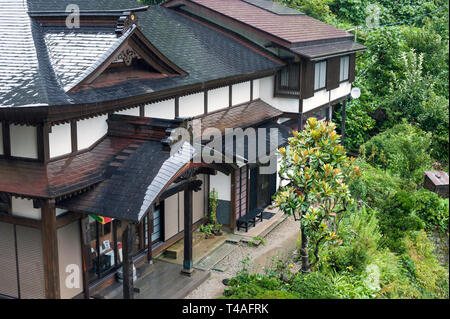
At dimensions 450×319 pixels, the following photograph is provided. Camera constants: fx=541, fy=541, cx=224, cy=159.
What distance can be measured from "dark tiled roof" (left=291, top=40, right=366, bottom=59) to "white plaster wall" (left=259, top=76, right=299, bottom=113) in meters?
1.92

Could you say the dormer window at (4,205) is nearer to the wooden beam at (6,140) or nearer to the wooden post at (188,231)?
the wooden beam at (6,140)

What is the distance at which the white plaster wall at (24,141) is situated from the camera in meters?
13.0

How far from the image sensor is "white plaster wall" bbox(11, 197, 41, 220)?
44.0ft

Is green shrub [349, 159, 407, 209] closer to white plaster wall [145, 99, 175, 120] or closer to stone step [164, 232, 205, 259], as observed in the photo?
stone step [164, 232, 205, 259]

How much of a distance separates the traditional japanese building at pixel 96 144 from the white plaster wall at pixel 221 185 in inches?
1.6

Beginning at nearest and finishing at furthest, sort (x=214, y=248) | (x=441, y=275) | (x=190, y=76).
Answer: (x=441, y=275), (x=190, y=76), (x=214, y=248)

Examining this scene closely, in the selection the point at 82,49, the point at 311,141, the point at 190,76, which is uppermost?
the point at 82,49

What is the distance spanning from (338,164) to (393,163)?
10.7m

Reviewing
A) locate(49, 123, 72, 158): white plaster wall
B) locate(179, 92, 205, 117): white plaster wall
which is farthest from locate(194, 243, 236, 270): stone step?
locate(49, 123, 72, 158): white plaster wall

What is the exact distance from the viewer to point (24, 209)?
13578 mm

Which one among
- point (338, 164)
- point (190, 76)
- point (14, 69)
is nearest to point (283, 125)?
point (190, 76)

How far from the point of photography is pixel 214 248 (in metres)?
19.2

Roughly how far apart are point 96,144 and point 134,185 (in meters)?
2.32
